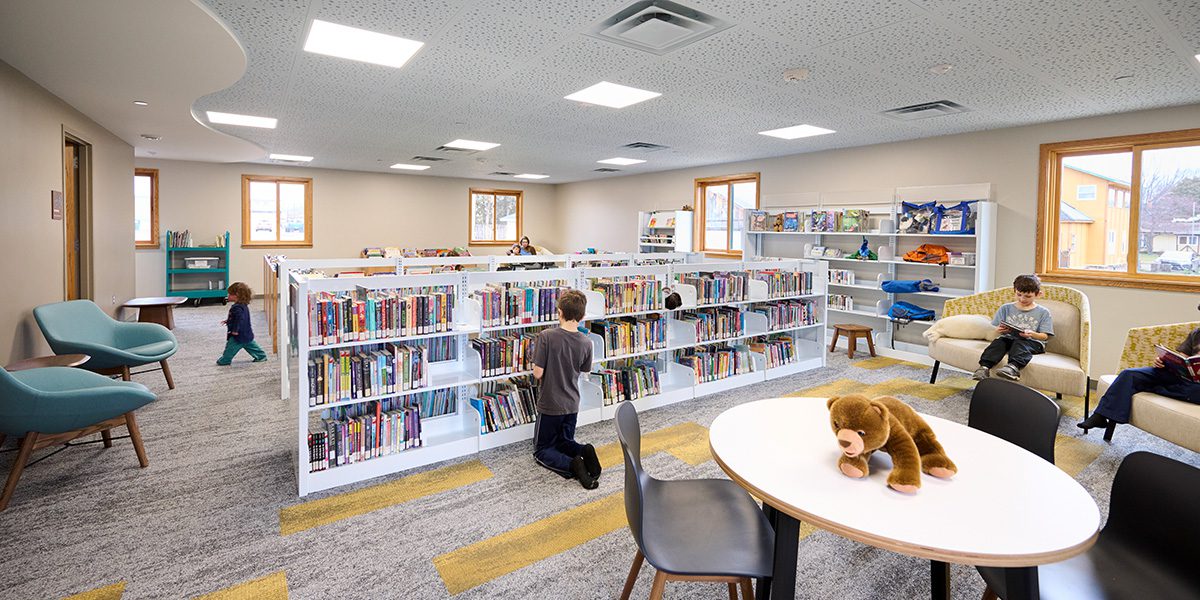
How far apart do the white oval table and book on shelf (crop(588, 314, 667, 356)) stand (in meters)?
2.46

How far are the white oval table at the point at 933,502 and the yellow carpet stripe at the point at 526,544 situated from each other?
1099 millimetres

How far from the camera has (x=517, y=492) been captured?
3.42 m

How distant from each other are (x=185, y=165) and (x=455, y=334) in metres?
10.2

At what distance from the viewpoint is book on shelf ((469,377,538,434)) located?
408 centimetres

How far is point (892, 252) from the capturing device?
7.54 m

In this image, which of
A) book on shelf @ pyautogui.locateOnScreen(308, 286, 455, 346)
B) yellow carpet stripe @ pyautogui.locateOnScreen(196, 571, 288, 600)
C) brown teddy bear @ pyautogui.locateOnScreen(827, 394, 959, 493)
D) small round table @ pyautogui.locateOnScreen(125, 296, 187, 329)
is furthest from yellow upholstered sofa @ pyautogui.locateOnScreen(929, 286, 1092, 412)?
small round table @ pyautogui.locateOnScreen(125, 296, 187, 329)

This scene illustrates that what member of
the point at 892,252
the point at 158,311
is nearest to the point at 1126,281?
the point at 892,252

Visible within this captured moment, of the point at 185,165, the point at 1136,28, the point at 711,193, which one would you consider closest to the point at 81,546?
the point at 1136,28

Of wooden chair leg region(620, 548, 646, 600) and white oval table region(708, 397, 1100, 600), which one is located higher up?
white oval table region(708, 397, 1100, 600)

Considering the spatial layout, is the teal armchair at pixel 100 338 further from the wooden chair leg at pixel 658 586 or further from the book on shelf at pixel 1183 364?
the book on shelf at pixel 1183 364

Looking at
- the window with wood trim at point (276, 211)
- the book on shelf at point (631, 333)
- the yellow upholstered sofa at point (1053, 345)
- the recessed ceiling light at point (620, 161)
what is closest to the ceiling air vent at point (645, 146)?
the recessed ceiling light at point (620, 161)

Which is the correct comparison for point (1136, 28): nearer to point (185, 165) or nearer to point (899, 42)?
point (899, 42)

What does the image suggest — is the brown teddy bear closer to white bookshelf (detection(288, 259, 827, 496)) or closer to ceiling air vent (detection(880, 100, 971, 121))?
white bookshelf (detection(288, 259, 827, 496))

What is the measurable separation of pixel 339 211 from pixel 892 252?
34.6 feet
